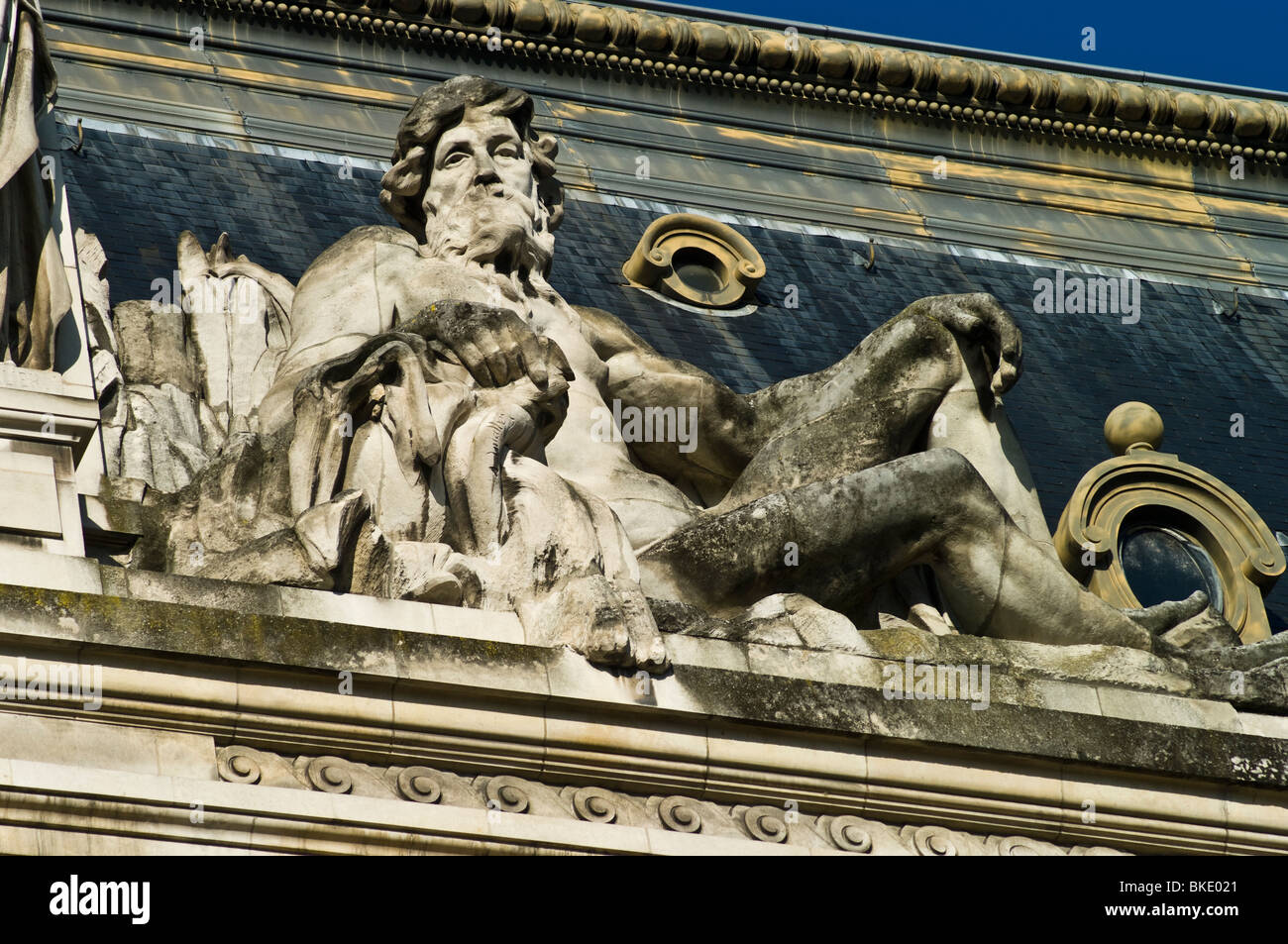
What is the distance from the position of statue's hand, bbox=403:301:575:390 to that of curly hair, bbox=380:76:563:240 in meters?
1.70

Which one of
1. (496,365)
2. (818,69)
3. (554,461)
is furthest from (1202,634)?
(818,69)

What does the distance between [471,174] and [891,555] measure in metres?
2.79

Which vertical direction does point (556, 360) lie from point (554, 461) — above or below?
above

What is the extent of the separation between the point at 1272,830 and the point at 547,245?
4459 mm

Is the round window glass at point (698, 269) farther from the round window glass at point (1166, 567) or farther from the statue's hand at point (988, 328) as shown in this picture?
the statue's hand at point (988, 328)

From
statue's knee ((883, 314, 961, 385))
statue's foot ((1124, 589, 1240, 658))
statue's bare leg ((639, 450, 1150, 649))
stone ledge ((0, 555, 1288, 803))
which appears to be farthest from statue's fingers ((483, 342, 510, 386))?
statue's foot ((1124, 589, 1240, 658))

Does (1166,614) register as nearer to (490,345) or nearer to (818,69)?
(490,345)

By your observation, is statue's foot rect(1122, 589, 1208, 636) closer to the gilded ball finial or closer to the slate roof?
the gilded ball finial

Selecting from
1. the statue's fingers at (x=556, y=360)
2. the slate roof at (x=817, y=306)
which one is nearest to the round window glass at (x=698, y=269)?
the slate roof at (x=817, y=306)

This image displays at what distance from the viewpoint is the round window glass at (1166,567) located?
17703mm

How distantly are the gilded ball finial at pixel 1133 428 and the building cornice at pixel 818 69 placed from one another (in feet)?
23.8

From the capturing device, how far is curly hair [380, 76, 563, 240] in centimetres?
1576

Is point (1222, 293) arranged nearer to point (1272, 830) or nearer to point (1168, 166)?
point (1168, 166)

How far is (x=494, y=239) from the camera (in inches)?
605
